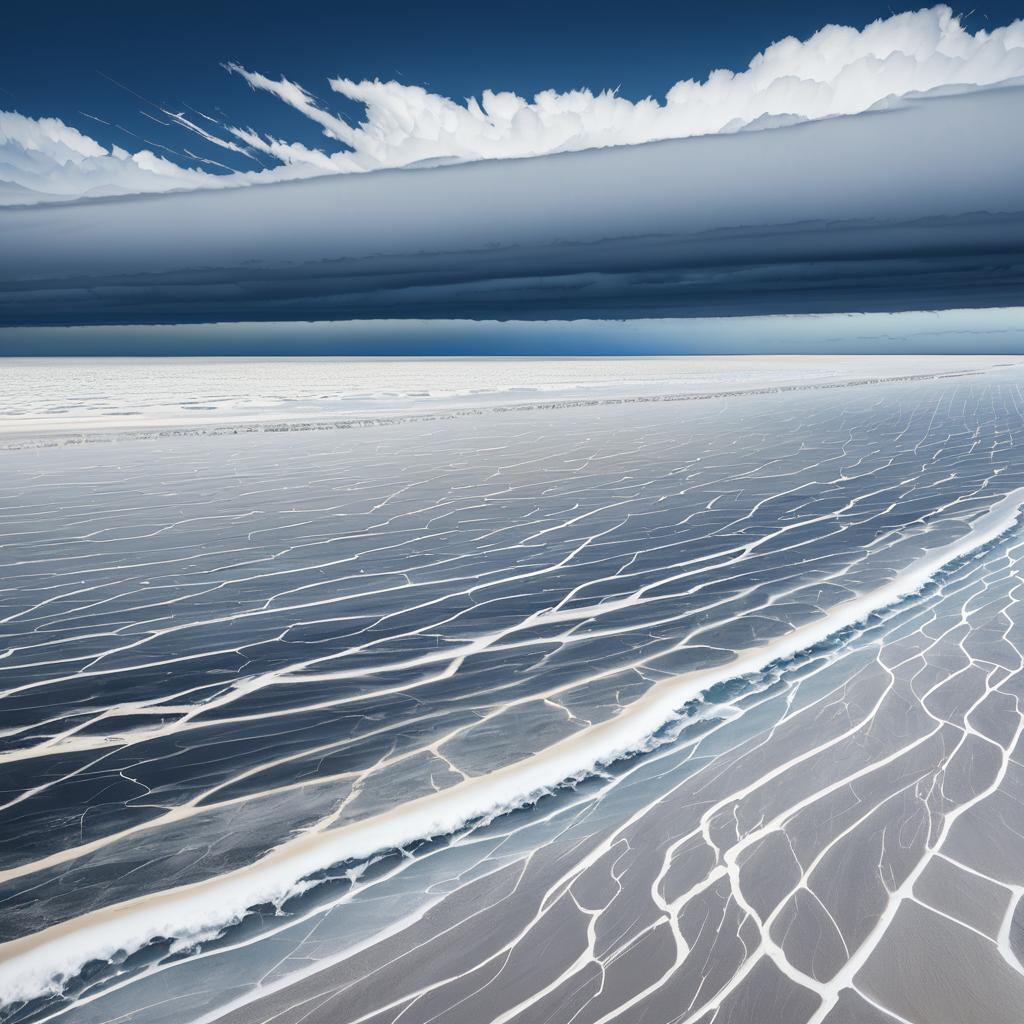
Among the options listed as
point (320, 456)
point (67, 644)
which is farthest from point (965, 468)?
point (67, 644)

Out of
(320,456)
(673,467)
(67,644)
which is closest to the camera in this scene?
(67,644)

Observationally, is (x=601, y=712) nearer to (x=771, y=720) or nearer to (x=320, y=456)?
(x=771, y=720)

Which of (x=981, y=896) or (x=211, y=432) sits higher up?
(x=211, y=432)

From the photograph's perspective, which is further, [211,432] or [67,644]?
[211,432]

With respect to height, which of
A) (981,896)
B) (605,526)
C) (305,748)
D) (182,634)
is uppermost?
(605,526)

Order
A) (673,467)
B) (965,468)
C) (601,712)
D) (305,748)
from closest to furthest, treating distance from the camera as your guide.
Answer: (305,748), (601,712), (965,468), (673,467)

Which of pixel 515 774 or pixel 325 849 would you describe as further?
pixel 515 774
